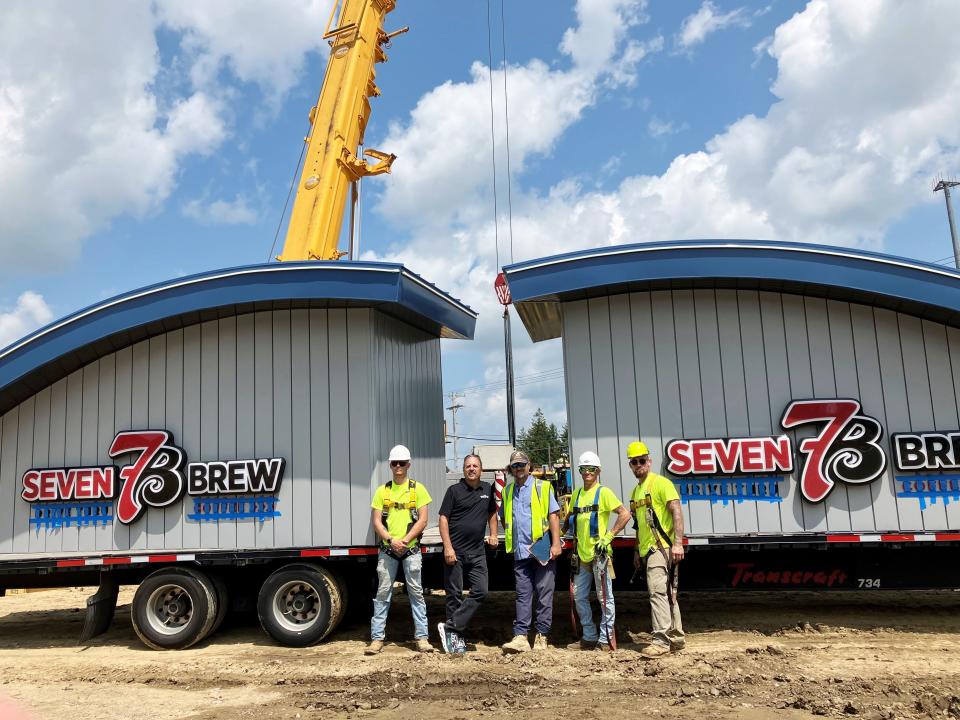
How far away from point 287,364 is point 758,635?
5.97 metres

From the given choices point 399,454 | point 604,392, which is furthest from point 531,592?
point 604,392

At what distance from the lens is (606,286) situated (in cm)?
867

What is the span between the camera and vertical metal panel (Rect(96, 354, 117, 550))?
30.8ft

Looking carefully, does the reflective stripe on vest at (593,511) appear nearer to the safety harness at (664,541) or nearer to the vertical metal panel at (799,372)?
the safety harness at (664,541)

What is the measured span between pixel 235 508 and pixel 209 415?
1.14 metres

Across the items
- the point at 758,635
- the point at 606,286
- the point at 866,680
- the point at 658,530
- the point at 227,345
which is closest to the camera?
the point at 866,680

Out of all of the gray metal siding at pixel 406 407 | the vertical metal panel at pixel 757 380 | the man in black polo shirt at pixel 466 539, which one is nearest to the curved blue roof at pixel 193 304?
the gray metal siding at pixel 406 407

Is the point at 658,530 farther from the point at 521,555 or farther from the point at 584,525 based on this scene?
the point at 521,555

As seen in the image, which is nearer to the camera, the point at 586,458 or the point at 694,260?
the point at 586,458

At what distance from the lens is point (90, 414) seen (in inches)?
372

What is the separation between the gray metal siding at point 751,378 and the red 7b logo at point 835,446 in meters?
0.10

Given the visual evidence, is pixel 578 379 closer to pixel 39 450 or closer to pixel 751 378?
pixel 751 378

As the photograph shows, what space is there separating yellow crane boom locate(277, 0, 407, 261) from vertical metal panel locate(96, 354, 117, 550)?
12.4 ft

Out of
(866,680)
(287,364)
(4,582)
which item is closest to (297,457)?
(287,364)
